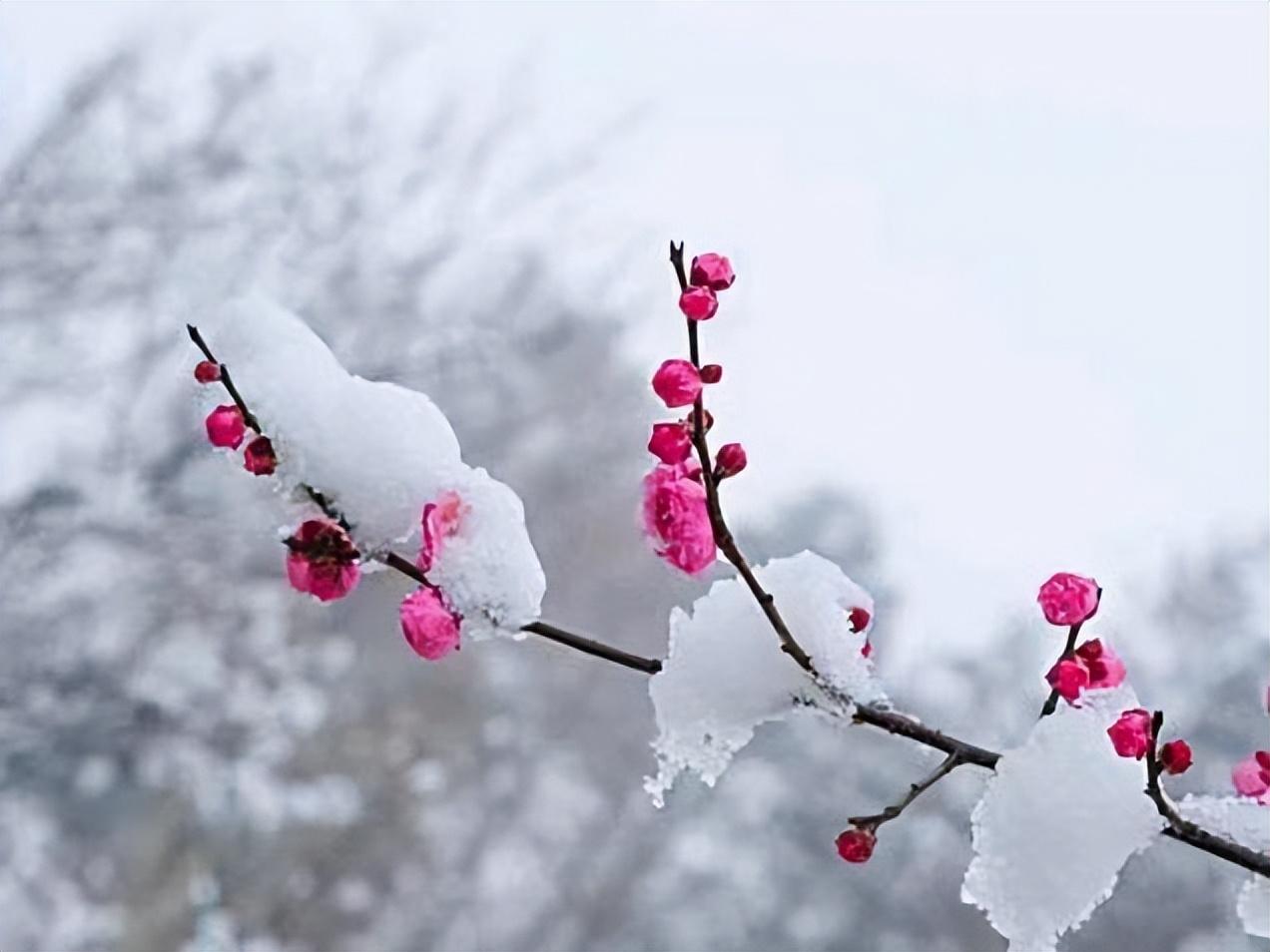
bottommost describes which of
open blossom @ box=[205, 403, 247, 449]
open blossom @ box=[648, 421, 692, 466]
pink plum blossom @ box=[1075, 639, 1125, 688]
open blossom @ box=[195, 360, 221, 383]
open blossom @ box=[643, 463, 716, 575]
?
pink plum blossom @ box=[1075, 639, 1125, 688]

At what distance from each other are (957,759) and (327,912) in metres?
1.28

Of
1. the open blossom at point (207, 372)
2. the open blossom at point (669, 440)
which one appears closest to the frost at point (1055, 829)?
the open blossom at point (669, 440)

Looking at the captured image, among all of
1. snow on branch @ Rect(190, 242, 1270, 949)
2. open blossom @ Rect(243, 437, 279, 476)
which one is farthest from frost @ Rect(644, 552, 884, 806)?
open blossom @ Rect(243, 437, 279, 476)

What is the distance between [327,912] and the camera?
1511mm

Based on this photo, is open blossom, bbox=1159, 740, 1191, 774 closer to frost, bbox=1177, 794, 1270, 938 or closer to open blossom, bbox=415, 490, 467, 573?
frost, bbox=1177, 794, 1270, 938

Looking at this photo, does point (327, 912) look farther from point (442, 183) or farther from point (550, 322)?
point (442, 183)

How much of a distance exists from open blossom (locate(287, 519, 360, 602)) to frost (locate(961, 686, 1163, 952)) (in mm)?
163

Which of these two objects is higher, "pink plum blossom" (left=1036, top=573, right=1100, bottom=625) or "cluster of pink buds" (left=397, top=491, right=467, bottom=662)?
"cluster of pink buds" (left=397, top=491, right=467, bottom=662)

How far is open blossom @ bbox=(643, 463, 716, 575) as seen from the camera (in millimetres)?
384

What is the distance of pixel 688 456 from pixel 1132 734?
141 millimetres

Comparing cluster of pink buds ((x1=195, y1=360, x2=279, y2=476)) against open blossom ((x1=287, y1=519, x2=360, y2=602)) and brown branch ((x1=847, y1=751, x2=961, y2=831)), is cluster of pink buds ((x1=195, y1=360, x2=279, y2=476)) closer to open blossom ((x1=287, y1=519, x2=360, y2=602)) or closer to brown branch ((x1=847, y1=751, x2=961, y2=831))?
open blossom ((x1=287, y1=519, x2=360, y2=602))

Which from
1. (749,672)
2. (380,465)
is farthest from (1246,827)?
(380,465)

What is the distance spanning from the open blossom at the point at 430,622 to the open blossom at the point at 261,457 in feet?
0.16

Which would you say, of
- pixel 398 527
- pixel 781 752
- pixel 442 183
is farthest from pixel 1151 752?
pixel 442 183
